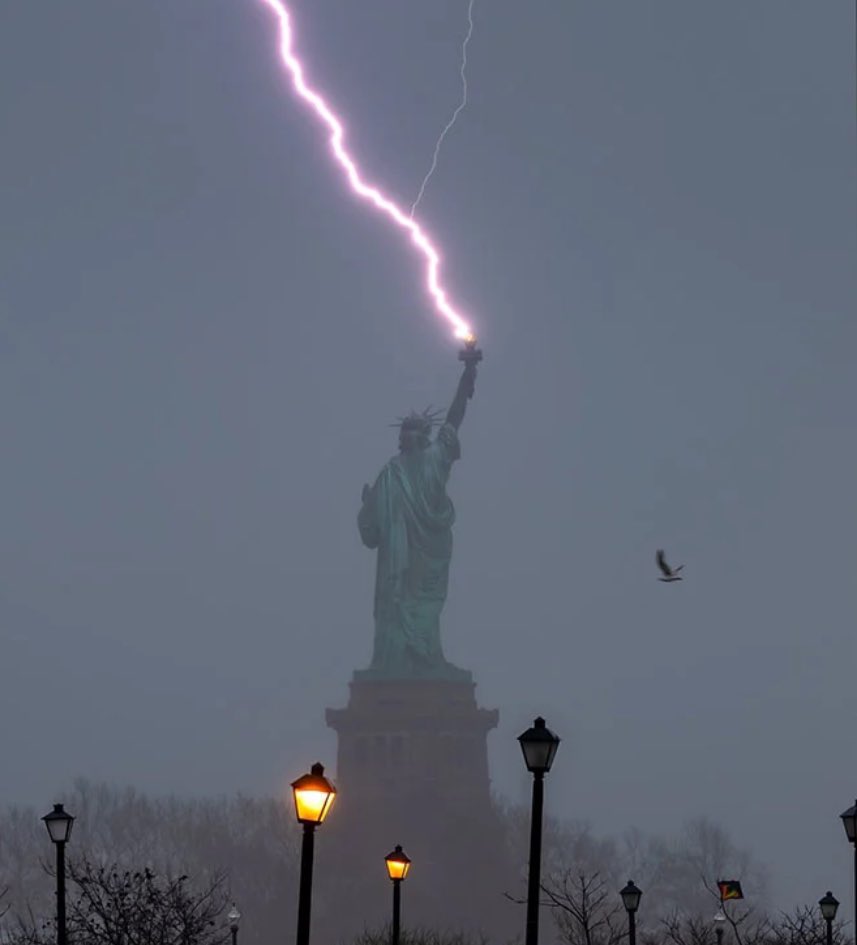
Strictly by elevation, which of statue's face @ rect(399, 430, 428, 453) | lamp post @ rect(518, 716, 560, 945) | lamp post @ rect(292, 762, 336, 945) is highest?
statue's face @ rect(399, 430, 428, 453)

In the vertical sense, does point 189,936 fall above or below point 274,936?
below

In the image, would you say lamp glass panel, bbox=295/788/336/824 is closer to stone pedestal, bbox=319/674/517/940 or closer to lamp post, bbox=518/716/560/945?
lamp post, bbox=518/716/560/945

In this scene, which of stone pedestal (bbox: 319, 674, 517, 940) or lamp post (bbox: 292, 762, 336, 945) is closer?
lamp post (bbox: 292, 762, 336, 945)

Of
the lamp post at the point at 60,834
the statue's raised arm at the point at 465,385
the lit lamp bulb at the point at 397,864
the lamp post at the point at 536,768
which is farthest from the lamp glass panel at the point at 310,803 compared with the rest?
the statue's raised arm at the point at 465,385

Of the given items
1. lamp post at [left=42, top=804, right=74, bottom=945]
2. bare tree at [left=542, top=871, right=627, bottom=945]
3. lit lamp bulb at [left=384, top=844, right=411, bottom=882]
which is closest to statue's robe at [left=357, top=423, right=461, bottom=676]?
bare tree at [left=542, top=871, right=627, bottom=945]

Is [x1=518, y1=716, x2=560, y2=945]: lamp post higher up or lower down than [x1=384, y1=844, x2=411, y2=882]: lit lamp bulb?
lower down

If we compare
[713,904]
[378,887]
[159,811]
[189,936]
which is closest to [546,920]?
[378,887]

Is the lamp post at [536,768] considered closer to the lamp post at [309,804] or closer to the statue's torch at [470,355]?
the lamp post at [309,804]

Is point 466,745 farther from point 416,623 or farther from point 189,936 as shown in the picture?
point 189,936
